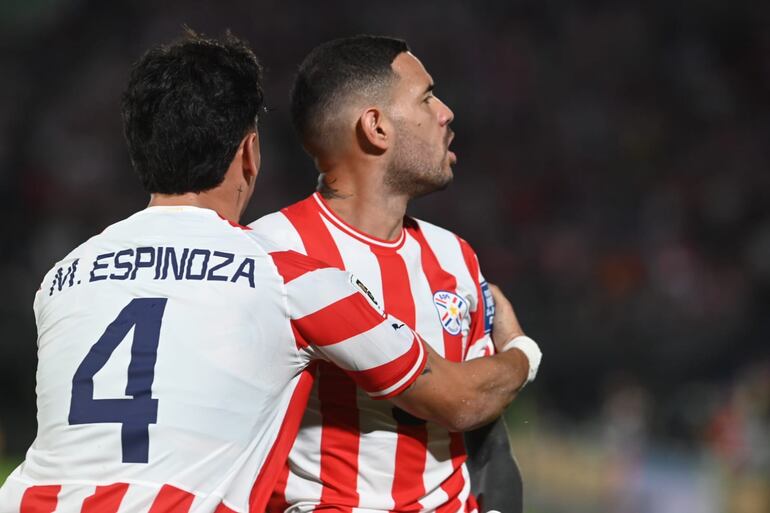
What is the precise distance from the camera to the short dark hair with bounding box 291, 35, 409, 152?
2896mm

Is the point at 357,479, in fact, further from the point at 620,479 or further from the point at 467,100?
the point at 467,100

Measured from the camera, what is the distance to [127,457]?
81.6 inches

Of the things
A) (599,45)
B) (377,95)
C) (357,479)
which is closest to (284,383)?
(357,479)

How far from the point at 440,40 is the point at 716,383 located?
507cm

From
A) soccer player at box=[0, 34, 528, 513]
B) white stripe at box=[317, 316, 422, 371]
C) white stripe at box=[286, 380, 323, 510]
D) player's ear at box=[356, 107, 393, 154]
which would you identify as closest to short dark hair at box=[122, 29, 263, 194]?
soccer player at box=[0, 34, 528, 513]

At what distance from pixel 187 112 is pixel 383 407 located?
0.93 meters

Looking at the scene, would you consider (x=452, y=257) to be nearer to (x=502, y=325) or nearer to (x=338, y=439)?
(x=502, y=325)

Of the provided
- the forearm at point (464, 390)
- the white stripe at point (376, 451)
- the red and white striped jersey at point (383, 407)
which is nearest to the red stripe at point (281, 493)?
the red and white striped jersey at point (383, 407)

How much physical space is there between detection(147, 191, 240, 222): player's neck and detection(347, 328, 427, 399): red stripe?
46 cm

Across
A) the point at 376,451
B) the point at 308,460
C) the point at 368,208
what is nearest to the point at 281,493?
the point at 308,460

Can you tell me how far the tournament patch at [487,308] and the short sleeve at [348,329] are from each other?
682 mm

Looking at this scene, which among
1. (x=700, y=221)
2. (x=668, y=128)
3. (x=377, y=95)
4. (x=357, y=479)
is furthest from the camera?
(x=668, y=128)

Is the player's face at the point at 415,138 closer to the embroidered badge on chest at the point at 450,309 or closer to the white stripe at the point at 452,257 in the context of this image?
the white stripe at the point at 452,257

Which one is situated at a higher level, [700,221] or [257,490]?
[257,490]
